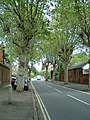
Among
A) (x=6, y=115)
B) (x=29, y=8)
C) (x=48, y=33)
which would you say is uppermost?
(x=29, y=8)

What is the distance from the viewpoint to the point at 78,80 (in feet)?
229

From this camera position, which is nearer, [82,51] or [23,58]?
[23,58]

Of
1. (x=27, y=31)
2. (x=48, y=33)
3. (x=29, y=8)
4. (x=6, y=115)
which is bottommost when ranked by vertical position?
(x=6, y=115)

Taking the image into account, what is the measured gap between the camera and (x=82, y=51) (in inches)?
2222

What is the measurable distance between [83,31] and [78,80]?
1331 inches

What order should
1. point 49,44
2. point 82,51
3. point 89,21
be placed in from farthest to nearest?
1. point 49,44
2. point 82,51
3. point 89,21

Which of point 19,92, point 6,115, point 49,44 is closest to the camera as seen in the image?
point 6,115

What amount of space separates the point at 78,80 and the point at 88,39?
33990mm

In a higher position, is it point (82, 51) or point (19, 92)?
point (82, 51)

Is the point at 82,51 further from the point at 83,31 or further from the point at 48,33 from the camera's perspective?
the point at 48,33

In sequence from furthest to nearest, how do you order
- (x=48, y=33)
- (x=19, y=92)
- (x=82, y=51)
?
1. (x=82, y=51)
2. (x=19, y=92)
3. (x=48, y=33)

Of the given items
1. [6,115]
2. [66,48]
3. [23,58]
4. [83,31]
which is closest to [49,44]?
[66,48]

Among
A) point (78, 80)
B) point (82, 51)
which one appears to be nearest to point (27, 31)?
point (82, 51)

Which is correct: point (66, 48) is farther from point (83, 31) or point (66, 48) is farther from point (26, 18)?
point (26, 18)
